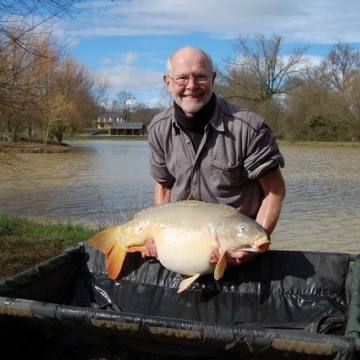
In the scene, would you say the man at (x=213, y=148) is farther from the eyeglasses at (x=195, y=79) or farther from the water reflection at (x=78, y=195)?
the water reflection at (x=78, y=195)

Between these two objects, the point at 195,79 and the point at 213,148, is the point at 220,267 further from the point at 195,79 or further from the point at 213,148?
the point at 195,79

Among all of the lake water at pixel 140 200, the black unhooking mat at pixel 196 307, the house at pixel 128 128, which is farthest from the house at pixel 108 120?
the black unhooking mat at pixel 196 307

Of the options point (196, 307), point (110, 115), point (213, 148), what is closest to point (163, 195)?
point (213, 148)

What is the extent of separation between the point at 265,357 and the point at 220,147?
4.11 ft

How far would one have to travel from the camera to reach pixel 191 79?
2.86 meters

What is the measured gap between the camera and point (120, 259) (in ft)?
10.3

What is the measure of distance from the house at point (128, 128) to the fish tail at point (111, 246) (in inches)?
3840

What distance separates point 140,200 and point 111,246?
9.85m

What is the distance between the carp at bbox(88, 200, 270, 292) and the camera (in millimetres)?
2666

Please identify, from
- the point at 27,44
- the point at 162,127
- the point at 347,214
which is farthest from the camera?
the point at 347,214

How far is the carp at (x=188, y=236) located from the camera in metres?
2.67

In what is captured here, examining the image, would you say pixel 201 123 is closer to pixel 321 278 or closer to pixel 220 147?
pixel 220 147

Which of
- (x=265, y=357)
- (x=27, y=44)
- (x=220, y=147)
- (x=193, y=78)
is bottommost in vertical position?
(x=265, y=357)

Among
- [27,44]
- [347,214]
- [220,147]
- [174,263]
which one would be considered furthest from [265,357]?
[347,214]
